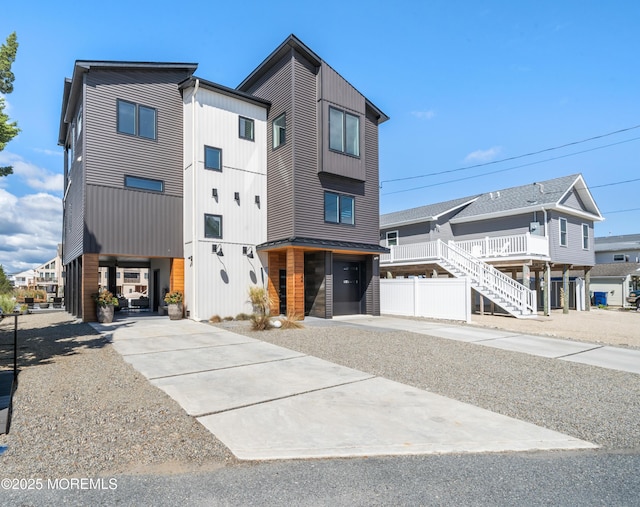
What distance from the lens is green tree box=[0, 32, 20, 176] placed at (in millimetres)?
8220

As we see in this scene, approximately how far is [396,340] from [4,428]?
821 cm

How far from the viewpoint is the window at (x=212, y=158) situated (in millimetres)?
14518

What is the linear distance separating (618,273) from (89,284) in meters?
37.5

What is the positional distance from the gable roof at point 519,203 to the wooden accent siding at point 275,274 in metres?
11.3

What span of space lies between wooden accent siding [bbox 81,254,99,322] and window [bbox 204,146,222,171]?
5368 millimetres

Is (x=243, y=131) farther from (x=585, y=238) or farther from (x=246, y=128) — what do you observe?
(x=585, y=238)

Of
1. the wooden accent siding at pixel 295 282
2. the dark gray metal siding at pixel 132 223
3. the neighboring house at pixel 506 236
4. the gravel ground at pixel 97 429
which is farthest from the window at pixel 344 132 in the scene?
the gravel ground at pixel 97 429

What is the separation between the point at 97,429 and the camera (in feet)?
12.8

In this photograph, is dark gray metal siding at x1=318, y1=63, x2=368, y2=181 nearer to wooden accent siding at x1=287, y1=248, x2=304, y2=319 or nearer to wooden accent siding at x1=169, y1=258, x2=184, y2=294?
wooden accent siding at x1=287, y1=248, x2=304, y2=319

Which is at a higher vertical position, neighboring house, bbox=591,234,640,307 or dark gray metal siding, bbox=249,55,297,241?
dark gray metal siding, bbox=249,55,297,241

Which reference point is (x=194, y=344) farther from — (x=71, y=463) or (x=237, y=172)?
(x=237, y=172)

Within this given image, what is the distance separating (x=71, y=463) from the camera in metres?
3.19

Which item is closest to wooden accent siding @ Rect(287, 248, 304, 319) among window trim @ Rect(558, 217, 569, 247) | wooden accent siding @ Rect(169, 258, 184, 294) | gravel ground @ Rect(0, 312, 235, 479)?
wooden accent siding @ Rect(169, 258, 184, 294)

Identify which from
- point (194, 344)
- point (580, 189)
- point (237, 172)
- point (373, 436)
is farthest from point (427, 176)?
point (373, 436)
